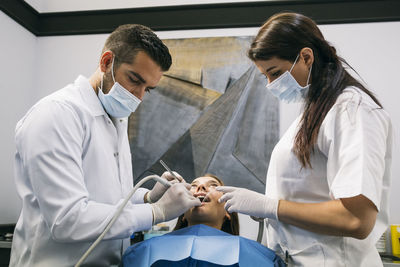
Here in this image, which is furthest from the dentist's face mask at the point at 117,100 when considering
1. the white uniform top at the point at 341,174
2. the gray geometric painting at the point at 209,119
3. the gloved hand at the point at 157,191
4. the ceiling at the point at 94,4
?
the ceiling at the point at 94,4

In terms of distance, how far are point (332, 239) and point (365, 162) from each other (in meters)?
0.32

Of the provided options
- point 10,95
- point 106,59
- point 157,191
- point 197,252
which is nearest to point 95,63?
point 10,95

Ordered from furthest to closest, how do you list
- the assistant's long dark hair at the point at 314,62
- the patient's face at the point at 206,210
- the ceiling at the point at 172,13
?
1. the ceiling at the point at 172,13
2. the patient's face at the point at 206,210
3. the assistant's long dark hair at the point at 314,62

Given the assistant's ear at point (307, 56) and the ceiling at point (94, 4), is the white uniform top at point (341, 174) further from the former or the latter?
the ceiling at point (94, 4)

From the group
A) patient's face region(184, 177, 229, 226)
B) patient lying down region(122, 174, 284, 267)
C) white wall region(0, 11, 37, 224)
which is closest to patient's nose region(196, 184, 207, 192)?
patient's face region(184, 177, 229, 226)

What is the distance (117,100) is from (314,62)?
2.67 ft

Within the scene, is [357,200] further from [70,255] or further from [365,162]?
[70,255]

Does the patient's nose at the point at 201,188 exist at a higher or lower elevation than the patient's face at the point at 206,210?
higher

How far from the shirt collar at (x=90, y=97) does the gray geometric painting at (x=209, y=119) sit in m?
1.36

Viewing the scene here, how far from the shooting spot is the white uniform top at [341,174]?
109 centimetres

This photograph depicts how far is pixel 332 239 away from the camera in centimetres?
123

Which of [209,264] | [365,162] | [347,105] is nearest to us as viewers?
[365,162]

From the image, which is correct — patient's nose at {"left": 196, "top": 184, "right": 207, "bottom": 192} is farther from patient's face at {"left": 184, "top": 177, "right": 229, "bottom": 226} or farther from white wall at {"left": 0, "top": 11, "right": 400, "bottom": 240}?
white wall at {"left": 0, "top": 11, "right": 400, "bottom": 240}

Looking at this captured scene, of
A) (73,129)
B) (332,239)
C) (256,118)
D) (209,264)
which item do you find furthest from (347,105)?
(256,118)
